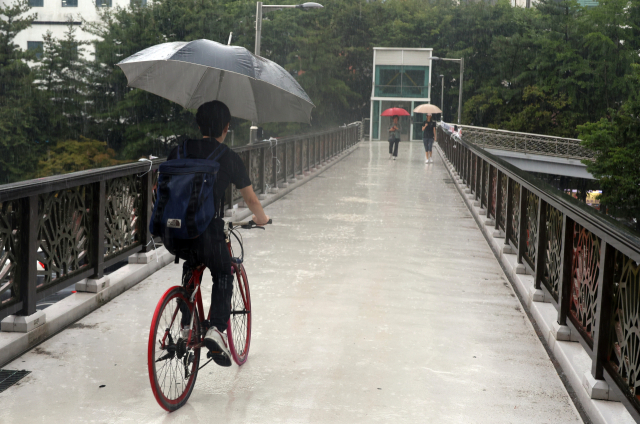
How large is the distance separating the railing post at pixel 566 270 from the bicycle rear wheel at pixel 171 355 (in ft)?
8.62

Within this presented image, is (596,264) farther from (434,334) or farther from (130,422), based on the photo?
(130,422)

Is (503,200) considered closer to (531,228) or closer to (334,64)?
(531,228)

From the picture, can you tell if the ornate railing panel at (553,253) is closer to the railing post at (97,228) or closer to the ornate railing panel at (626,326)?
the ornate railing panel at (626,326)

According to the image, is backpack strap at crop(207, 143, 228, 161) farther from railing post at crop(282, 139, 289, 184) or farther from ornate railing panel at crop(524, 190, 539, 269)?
railing post at crop(282, 139, 289, 184)

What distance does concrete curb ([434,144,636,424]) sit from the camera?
417cm

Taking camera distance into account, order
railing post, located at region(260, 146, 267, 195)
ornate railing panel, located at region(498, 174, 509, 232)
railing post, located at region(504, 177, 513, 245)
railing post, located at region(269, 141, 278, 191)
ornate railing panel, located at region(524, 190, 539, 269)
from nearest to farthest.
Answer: ornate railing panel, located at region(524, 190, 539, 269) < railing post, located at region(504, 177, 513, 245) < ornate railing panel, located at region(498, 174, 509, 232) < railing post, located at region(260, 146, 267, 195) < railing post, located at region(269, 141, 278, 191)

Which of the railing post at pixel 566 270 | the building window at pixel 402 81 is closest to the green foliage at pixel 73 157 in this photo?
the building window at pixel 402 81

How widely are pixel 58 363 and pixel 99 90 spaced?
52.3m

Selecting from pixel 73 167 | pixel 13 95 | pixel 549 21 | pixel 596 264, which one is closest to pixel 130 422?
pixel 596 264

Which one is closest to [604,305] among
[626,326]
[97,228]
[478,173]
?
[626,326]

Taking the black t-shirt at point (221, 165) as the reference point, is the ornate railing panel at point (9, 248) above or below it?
below

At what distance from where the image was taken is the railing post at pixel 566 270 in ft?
17.9

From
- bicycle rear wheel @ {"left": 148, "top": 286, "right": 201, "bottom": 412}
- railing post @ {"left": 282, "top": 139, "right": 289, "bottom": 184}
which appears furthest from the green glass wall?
bicycle rear wheel @ {"left": 148, "top": 286, "right": 201, "bottom": 412}

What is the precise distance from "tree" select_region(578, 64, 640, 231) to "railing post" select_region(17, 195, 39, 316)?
46.7 m
